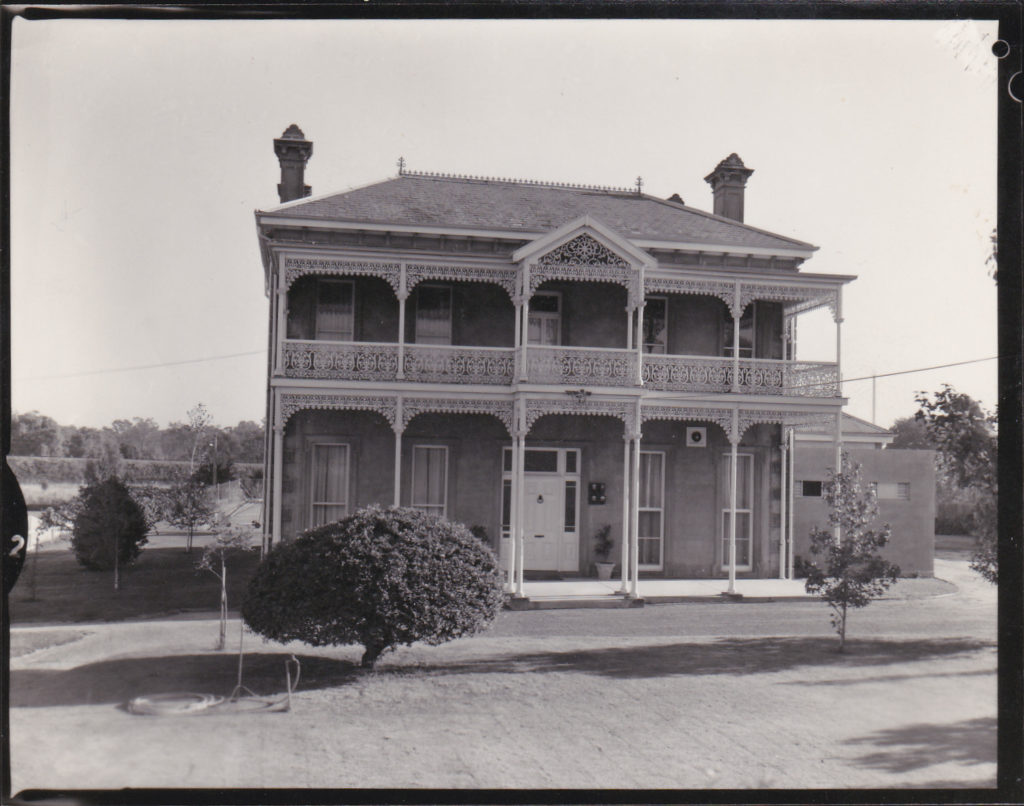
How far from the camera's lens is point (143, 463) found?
13.8 metres

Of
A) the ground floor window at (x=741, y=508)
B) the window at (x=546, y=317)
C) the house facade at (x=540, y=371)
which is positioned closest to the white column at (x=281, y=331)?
the house facade at (x=540, y=371)

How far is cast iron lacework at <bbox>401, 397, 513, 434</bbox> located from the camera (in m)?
14.1

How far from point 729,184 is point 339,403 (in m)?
10.7

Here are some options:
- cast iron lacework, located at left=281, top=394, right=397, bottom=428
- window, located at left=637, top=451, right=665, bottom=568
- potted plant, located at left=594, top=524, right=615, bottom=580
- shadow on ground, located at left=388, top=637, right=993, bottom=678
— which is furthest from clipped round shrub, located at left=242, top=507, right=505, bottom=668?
window, located at left=637, top=451, right=665, bottom=568

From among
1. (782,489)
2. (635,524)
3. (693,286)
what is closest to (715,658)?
(635,524)

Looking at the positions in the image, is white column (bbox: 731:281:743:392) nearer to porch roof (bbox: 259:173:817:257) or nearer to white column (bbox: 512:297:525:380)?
porch roof (bbox: 259:173:817:257)

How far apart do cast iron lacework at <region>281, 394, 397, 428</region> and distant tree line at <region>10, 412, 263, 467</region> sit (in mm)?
1274

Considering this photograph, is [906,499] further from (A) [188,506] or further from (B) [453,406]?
(A) [188,506]

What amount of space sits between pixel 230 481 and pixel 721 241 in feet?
35.8

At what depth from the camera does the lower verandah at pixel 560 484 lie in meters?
14.8

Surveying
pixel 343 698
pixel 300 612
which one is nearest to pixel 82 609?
pixel 300 612

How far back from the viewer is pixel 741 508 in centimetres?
1638

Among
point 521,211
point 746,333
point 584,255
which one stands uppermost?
point 521,211

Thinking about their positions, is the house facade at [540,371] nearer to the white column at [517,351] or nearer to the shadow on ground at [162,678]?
the white column at [517,351]
